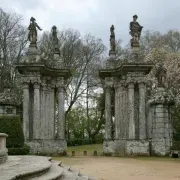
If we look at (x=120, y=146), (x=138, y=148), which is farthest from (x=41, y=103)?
(x=138, y=148)

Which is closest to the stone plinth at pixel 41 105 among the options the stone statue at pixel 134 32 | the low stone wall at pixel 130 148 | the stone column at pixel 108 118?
the stone column at pixel 108 118

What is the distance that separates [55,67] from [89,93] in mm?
15628

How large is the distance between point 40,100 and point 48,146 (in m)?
3.19

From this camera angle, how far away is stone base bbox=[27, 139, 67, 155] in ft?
78.5

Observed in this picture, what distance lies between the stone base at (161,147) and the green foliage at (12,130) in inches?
361

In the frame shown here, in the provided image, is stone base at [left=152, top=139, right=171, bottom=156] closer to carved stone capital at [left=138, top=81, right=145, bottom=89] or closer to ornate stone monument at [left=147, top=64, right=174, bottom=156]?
ornate stone monument at [left=147, top=64, right=174, bottom=156]

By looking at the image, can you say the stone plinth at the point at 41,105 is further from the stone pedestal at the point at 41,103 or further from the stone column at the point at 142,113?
the stone column at the point at 142,113

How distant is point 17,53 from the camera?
36.6 metres

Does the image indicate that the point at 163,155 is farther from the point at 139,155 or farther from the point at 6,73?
the point at 6,73

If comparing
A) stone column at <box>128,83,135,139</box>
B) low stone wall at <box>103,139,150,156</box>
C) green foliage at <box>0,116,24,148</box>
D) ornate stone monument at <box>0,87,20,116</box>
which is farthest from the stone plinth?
green foliage at <box>0,116,24,148</box>

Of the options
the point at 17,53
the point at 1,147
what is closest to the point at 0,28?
the point at 17,53

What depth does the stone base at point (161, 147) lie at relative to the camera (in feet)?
77.0

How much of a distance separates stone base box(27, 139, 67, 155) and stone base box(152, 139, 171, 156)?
6.12 meters

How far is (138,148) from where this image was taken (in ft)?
78.7
